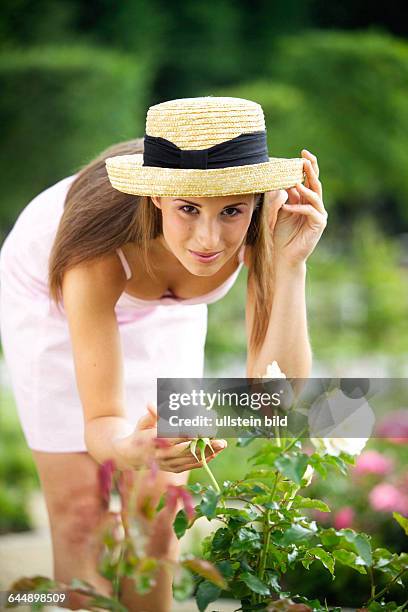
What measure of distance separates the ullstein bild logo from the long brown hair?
29 cm

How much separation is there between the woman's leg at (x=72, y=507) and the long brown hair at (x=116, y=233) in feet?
1.41

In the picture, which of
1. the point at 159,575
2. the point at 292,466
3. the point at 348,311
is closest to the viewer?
the point at 292,466

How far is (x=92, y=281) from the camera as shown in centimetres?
158

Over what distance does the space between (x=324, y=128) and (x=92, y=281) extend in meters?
9.71

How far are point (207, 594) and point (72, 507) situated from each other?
83 cm

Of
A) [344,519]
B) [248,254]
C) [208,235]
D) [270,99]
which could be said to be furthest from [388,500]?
[270,99]

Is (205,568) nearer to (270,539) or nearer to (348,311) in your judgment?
(270,539)

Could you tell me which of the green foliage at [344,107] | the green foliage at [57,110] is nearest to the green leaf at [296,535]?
the green foliage at [57,110]

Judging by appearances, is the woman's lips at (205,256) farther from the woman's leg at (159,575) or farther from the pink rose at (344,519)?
the pink rose at (344,519)

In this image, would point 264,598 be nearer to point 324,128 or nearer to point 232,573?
point 232,573

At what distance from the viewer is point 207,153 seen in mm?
1375

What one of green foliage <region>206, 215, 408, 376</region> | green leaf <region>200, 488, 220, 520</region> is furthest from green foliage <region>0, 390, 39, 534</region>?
green leaf <region>200, 488, 220, 520</region>

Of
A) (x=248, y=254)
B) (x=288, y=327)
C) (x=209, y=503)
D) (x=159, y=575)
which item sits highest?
(x=248, y=254)

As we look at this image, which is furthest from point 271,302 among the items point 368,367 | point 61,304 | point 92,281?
point 368,367
